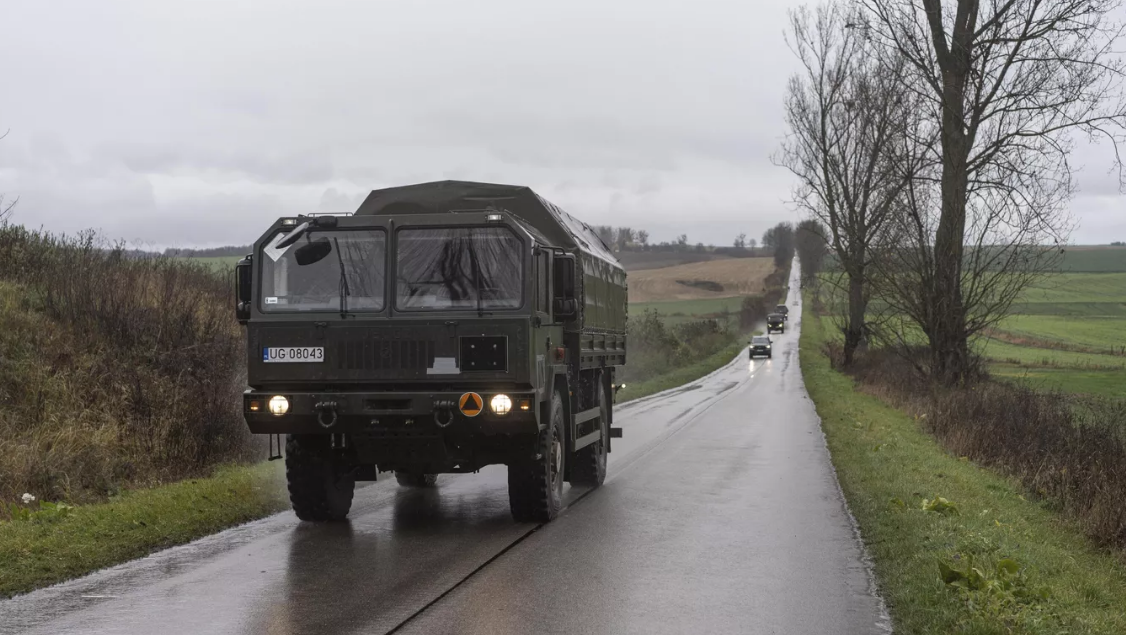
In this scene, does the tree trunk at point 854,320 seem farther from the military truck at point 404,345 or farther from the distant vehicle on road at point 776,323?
the distant vehicle on road at point 776,323

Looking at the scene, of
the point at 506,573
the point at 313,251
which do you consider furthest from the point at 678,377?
the point at 506,573

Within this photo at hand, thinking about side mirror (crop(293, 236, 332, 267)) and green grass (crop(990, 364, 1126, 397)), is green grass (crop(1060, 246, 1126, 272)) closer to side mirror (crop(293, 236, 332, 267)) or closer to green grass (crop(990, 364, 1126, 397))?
green grass (crop(990, 364, 1126, 397))

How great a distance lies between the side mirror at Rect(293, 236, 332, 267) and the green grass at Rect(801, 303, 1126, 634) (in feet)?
18.8

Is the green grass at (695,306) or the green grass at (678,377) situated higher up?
the green grass at (695,306)

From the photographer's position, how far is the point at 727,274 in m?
142

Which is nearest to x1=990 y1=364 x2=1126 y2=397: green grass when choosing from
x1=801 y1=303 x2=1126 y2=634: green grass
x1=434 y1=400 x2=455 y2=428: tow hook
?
x1=801 y1=303 x2=1126 y2=634: green grass

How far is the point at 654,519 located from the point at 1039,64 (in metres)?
18.0

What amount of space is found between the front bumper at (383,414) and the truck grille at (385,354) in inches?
10.5

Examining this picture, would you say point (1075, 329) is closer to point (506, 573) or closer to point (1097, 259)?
point (1097, 259)

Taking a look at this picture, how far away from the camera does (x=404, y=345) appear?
375 inches

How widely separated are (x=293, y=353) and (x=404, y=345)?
1.04 meters

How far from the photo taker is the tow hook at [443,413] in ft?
30.7

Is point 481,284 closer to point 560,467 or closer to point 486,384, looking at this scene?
point 486,384

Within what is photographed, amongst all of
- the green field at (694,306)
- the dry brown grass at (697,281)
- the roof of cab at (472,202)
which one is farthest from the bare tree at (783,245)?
the roof of cab at (472,202)
